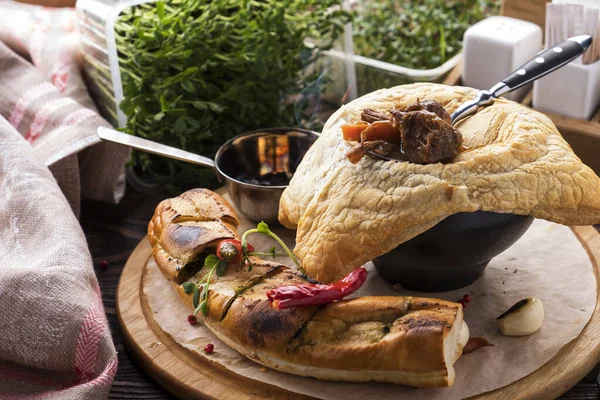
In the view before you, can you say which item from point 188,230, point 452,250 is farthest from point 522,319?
point 188,230

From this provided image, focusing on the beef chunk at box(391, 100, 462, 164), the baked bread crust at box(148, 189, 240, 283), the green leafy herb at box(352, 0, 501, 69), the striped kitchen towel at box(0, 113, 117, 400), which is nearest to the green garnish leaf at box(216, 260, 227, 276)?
the baked bread crust at box(148, 189, 240, 283)

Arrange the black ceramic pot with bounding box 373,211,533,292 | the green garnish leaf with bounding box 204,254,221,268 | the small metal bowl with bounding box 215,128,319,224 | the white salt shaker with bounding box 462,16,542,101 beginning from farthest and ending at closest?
the white salt shaker with bounding box 462,16,542,101 → the small metal bowl with bounding box 215,128,319,224 → the green garnish leaf with bounding box 204,254,221,268 → the black ceramic pot with bounding box 373,211,533,292

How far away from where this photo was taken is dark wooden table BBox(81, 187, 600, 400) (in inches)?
94.9

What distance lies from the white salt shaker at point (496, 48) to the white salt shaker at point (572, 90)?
18 cm

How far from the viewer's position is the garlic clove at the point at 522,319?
2385mm

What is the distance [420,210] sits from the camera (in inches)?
87.6

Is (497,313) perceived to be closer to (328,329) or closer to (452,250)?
(452,250)

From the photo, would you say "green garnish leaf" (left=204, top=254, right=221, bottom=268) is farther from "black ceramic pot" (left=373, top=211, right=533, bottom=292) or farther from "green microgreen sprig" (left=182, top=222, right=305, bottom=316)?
"black ceramic pot" (left=373, top=211, right=533, bottom=292)

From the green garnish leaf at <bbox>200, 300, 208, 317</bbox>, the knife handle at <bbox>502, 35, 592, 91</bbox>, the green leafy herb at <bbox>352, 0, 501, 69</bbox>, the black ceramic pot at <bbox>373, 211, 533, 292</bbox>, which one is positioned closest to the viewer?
the black ceramic pot at <bbox>373, 211, 533, 292</bbox>

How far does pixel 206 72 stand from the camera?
3.48 meters

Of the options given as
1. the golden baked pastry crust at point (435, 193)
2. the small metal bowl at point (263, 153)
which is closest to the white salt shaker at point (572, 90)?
the golden baked pastry crust at point (435, 193)

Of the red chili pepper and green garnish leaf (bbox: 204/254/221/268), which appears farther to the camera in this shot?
green garnish leaf (bbox: 204/254/221/268)

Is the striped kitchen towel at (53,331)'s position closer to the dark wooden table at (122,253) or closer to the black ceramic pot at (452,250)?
the dark wooden table at (122,253)

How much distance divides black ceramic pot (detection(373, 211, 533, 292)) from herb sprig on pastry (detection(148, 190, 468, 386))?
0.67 ft
